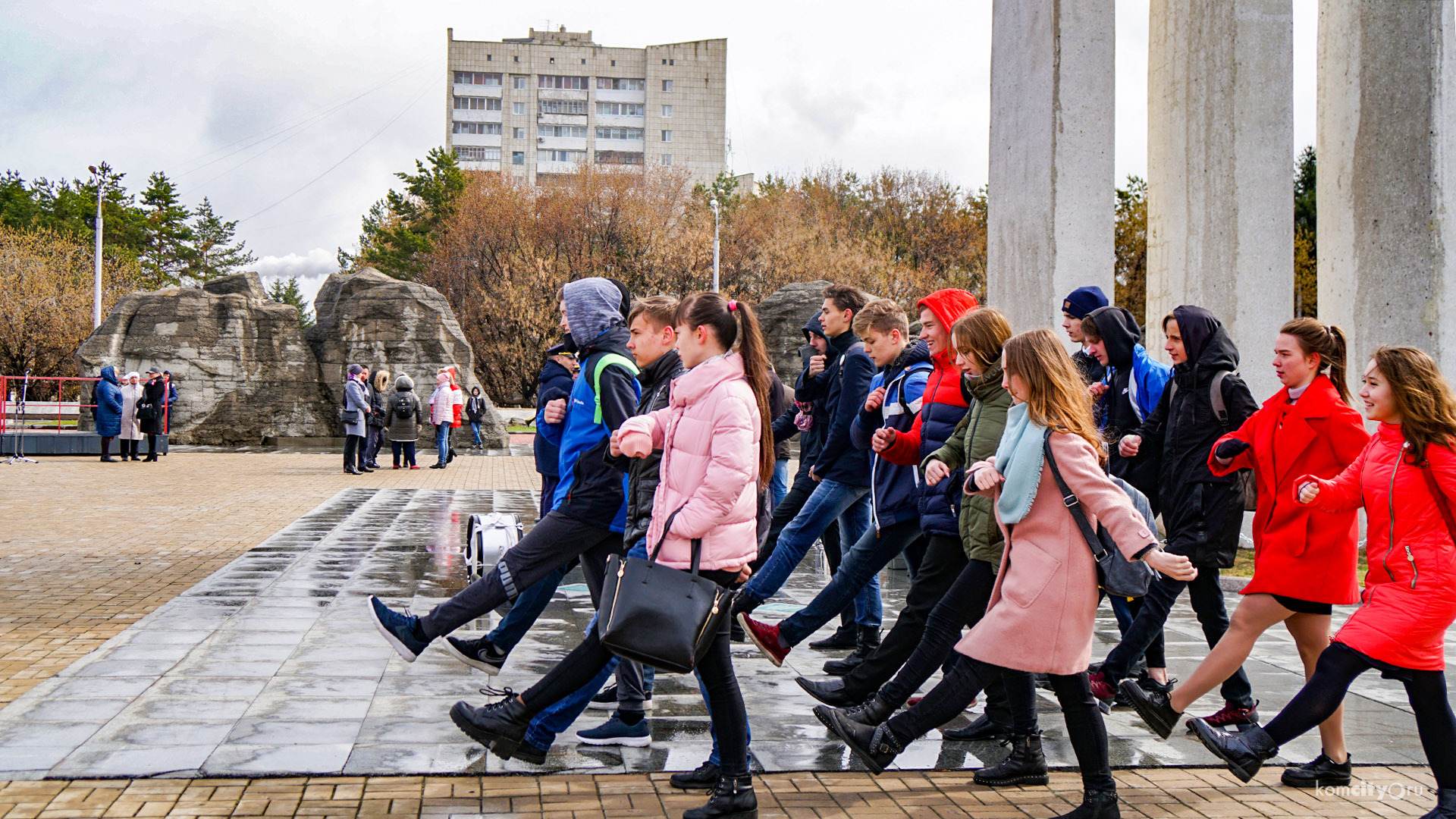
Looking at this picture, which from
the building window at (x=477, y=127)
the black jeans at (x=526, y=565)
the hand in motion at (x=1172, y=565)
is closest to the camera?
the hand in motion at (x=1172, y=565)

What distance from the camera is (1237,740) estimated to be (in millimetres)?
3928

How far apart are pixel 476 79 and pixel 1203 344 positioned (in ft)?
334

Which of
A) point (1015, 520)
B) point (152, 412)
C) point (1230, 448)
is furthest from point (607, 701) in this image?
point (152, 412)

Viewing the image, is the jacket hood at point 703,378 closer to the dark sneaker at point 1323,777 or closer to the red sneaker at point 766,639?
the red sneaker at point 766,639

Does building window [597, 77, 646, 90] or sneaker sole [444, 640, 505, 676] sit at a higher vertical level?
building window [597, 77, 646, 90]

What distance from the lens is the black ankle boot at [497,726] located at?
398cm

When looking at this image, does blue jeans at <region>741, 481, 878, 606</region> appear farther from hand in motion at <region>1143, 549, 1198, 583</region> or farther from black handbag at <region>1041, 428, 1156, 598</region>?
hand in motion at <region>1143, 549, 1198, 583</region>

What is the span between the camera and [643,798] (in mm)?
3895

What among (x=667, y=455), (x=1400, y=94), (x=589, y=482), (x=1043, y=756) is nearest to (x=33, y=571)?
(x=589, y=482)

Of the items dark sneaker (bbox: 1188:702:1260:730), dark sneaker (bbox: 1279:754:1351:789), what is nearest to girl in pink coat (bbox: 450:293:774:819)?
dark sneaker (bbox: 1279:754:1351:789)

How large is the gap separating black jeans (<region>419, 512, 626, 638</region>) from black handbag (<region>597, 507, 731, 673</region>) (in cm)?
83

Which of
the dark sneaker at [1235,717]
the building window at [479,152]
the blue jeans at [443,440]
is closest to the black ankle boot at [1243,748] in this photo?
the dark sneaker at [1235,717]

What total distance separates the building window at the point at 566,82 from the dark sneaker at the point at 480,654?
10115 centimetres

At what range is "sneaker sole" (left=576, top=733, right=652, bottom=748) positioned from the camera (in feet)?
14.7
